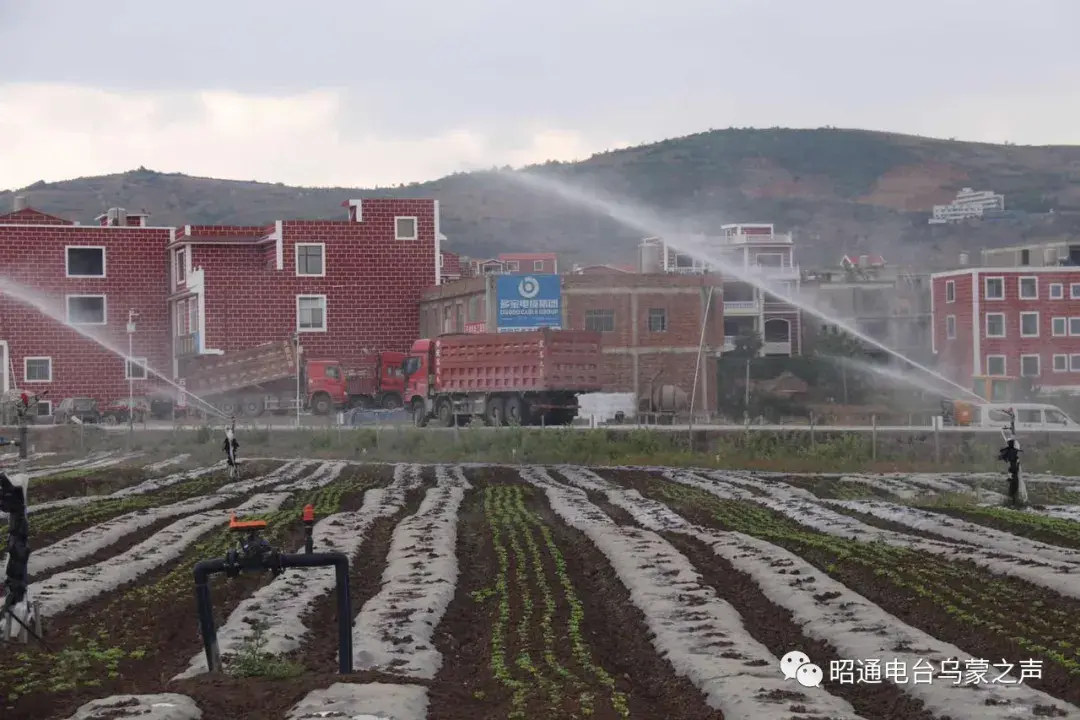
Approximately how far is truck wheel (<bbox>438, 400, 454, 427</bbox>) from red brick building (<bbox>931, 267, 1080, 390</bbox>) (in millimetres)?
39674

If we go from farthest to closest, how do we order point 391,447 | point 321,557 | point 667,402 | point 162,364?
point 162,364 → point 667,402 → point 391,447 → point 321,557

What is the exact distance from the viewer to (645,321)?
250ft

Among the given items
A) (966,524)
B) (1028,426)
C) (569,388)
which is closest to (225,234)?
(569,388)

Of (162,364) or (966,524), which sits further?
(162,364)

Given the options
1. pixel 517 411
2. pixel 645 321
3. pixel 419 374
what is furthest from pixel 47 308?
pixel 517 411

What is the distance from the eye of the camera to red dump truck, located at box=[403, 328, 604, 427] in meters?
54.8

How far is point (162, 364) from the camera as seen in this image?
79.1 metres

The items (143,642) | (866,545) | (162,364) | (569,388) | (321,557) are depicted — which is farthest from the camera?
(162,364)

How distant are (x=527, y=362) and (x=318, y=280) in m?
22.1

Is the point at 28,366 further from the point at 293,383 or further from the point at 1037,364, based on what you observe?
the point at 1037,364

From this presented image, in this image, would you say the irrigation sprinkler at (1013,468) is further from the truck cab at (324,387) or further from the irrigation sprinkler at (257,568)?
the truck cab at (324,387)

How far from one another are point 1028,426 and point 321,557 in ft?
142

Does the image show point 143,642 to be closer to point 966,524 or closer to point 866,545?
point 866,545

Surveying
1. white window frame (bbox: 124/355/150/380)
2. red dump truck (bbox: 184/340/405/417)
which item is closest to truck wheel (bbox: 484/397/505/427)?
red dump truck (bbox: 184/340/405/417)
